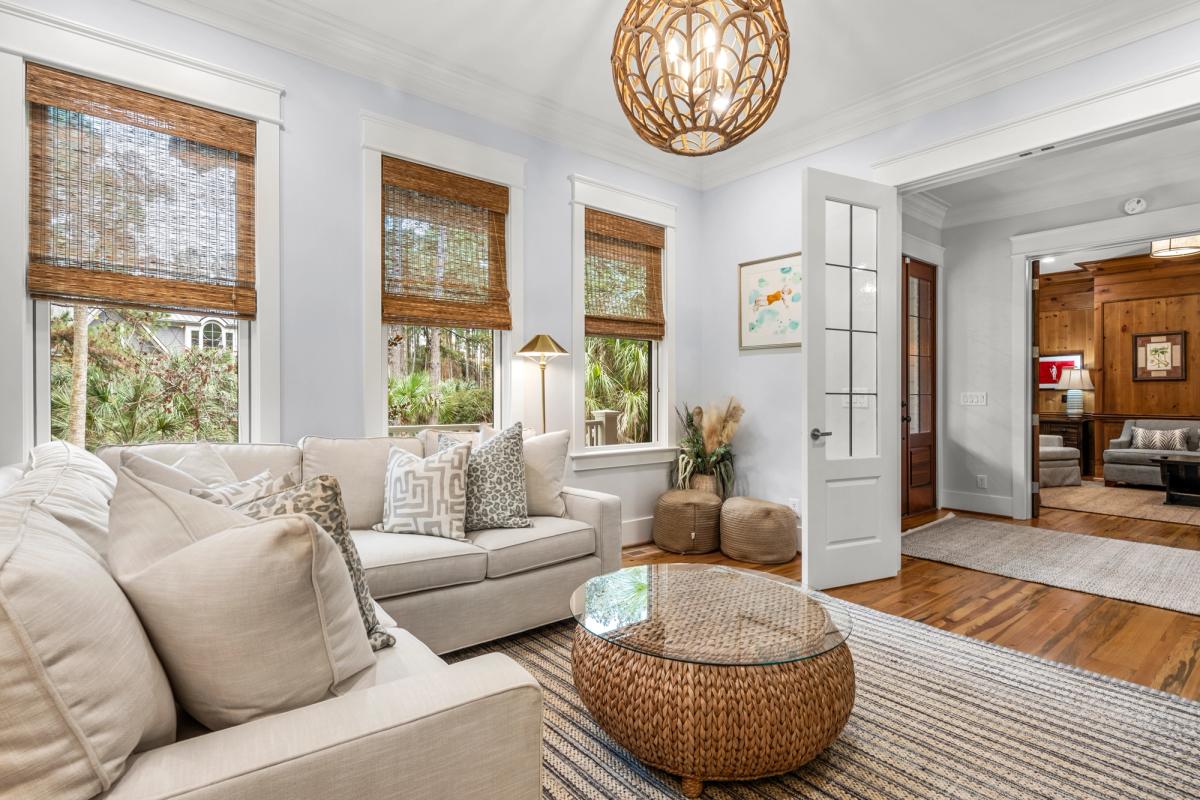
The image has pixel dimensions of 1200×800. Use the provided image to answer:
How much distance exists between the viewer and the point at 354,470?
8.84 ft

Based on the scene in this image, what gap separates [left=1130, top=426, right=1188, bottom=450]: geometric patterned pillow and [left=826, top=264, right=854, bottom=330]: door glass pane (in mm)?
6036

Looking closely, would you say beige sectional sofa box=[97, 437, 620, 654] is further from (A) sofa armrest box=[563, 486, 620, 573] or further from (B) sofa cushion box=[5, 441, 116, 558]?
(B) sofa cushion box=[5, 441, 116, 558]

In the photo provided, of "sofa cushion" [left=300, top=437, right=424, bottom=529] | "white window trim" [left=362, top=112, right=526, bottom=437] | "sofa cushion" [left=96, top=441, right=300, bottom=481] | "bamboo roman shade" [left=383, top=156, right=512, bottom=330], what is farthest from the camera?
"bamboo roman shade" [left=383, top=156, right=512, bottom=330]

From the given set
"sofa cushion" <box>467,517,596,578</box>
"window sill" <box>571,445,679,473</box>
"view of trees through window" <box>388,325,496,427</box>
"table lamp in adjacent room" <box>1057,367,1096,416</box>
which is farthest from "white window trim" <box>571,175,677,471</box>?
"table lamp in adjacent room" <box>1057,367,1096,416</box>

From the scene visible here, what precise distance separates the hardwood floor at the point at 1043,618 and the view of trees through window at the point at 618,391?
2.91ft

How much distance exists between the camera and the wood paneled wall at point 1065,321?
8398 mm

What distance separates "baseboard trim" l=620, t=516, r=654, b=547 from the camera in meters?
4.21

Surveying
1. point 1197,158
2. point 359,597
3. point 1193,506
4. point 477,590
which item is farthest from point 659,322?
point 1193,506

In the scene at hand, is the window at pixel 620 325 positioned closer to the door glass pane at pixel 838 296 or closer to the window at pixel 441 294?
the window at pixel 441 294

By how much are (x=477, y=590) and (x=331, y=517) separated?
1.29m

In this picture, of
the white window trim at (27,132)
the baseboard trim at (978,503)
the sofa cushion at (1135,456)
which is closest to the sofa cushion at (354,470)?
the white window trim at (27,132)

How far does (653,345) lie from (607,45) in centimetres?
208

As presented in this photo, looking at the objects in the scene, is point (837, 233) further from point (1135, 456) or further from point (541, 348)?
point (1135, 456)

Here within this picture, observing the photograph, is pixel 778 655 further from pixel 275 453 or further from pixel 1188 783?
pixel 275 453
